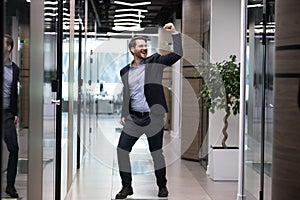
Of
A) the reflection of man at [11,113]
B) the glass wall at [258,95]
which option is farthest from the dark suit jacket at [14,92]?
the glass wall at [258,95]

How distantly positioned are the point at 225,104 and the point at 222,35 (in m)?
1.06

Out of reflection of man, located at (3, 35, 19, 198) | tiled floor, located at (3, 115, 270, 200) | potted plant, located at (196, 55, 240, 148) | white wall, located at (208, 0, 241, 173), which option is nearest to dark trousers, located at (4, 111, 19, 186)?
reflection of man, located at (3, 35, 19, 198)

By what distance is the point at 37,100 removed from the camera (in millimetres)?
3658

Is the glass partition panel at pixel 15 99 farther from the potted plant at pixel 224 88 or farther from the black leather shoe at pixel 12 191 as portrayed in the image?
the potted plant at pixel 224 88

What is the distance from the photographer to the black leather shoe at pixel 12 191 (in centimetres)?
263

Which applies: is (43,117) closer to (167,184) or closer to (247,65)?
(247,65)

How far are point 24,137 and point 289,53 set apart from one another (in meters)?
1.73

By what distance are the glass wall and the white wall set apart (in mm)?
1630

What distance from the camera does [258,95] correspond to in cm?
560

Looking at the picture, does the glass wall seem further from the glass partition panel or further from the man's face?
the glass partition panel

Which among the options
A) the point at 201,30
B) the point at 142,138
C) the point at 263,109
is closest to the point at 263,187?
the point at 263,109

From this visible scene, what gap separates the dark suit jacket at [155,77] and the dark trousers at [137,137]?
13 centimetres

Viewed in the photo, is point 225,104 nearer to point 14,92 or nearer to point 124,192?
point 124,192

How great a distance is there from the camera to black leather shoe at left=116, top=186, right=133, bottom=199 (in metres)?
5.86
